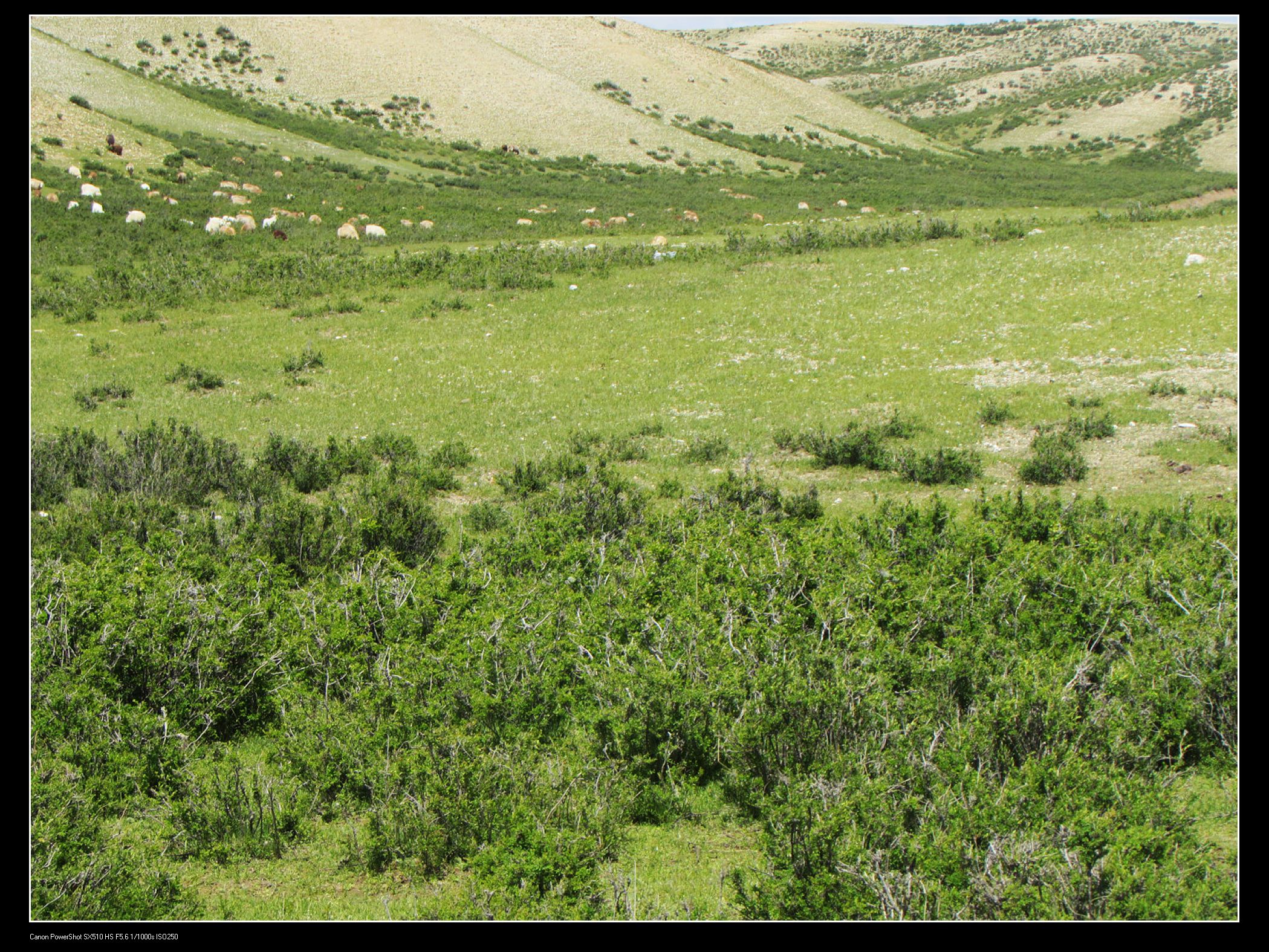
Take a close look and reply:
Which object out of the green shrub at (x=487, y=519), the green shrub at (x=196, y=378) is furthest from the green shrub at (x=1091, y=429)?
the green shrub at (x=196, y=378)

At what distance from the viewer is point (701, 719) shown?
6.37 m

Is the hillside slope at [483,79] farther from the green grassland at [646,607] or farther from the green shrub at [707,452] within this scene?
the green shrub at [707,452]

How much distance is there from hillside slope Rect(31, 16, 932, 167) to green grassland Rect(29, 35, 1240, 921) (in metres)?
50.2

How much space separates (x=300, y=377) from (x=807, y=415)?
984cm

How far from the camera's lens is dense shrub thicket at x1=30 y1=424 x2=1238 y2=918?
478cm

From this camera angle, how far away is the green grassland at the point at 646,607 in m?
5.02

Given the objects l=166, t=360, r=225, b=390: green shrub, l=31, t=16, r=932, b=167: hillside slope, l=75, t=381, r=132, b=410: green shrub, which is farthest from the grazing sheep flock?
l=31, t=16, r=932, b=167: hillside slope

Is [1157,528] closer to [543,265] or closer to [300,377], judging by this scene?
[300,377]

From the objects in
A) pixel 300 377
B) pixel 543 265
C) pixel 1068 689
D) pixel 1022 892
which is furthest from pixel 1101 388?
pixel 543 265

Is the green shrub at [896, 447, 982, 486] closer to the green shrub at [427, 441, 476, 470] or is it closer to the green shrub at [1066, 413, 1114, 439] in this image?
the green shrub at [1066, 413, 1114, 439]

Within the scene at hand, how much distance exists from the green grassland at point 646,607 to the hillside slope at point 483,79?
165ft

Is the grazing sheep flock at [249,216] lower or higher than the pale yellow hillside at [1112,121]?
lower

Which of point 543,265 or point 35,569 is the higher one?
point 543,265

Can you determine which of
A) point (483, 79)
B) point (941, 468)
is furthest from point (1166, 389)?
point (483, 79)
